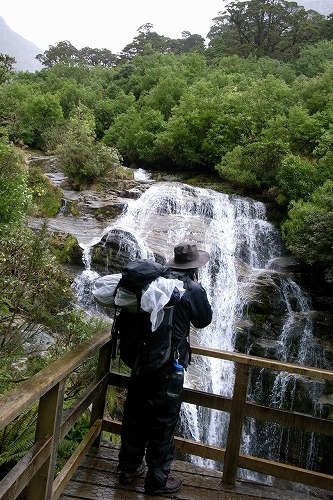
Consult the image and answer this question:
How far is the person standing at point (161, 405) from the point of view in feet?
10.3

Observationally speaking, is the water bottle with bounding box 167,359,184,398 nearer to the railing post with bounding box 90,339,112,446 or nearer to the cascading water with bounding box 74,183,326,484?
the railing post with bounding box 90,339,112,446

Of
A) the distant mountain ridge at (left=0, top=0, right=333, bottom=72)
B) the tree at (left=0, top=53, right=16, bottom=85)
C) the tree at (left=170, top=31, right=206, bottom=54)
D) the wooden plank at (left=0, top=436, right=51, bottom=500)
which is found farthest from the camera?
the distant mountain ridge at (left=0, top=0, right=333, bottom=72)

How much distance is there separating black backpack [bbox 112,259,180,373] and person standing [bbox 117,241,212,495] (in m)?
0.10

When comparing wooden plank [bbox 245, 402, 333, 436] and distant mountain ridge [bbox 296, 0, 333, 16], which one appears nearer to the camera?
wooden plank [bbox 245, 402, 333, 436]

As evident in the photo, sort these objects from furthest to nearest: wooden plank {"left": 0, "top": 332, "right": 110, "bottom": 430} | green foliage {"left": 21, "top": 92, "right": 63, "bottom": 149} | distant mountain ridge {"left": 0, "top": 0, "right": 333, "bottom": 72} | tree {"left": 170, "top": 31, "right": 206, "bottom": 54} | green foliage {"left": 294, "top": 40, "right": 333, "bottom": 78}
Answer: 1. distant mountain ridge {"left": 0, "top": 0, "right": 333, "bottom": 72}
2. tree {"left": 170, "top": 31, "right": 206, "bottom": 54}
3. green foliage {"left": 294, "top": 40, "right": 333, "bottom": 78}
4. green foliage {"left": 21, "top": 92, "right": 63, "bottom": 149}
5. wooden plank {"left": 0, "top": 332, "right": 110, "bottom": 430}

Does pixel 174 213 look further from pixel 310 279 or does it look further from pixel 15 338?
pixel 15 338

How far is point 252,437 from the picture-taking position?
941 centimetres

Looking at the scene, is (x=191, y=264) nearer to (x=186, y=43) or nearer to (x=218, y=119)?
(x=218, y=119)

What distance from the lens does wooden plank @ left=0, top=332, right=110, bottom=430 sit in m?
1.92

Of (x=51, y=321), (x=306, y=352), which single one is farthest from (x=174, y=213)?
(x=51, y=321)

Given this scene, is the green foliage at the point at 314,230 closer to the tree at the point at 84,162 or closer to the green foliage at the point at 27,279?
the green foliage at the point at 27,279

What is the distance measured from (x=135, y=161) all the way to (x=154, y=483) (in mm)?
22727

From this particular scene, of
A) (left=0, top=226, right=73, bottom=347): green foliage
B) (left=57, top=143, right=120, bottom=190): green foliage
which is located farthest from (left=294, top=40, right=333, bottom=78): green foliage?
(left=0, top=226, right=73, bottom=347): green foliage

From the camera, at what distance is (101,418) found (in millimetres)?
3873
